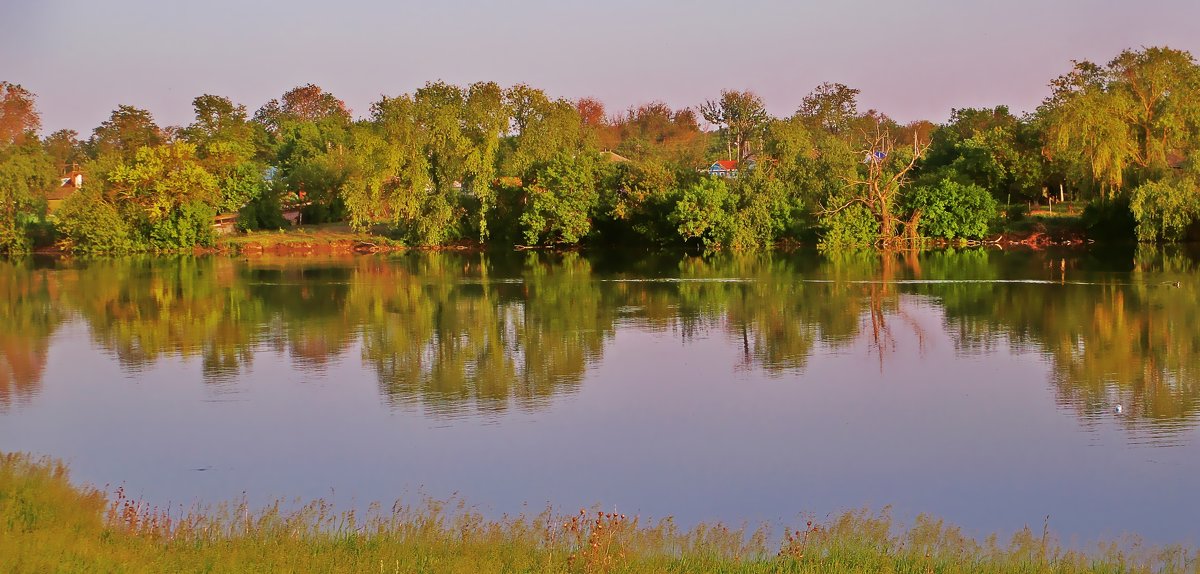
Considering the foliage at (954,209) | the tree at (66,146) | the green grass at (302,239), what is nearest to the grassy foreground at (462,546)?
the foliage at (954,209)

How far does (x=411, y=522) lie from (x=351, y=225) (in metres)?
49.7

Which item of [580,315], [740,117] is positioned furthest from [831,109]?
[580,315]

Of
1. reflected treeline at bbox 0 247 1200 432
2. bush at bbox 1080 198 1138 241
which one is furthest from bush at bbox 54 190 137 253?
bush at bbox 1080 198 1138 241

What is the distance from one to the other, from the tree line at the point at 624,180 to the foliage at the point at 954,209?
0.09 meters

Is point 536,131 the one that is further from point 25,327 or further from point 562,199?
point 25,327

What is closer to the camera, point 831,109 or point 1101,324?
point 1101,324

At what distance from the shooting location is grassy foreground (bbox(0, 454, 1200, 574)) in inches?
357

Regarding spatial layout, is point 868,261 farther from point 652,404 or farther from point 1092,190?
point 652,404

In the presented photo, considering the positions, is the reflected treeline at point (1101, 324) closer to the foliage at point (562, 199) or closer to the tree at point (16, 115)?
the foliage at point (562, 199)

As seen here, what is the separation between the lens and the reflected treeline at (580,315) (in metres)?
20.1

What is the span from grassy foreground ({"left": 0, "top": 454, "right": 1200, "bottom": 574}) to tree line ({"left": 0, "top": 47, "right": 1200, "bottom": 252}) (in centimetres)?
4193

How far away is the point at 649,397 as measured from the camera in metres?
18.7

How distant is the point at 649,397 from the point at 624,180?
4000 cm

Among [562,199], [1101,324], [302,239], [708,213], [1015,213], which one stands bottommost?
[1101,324]
